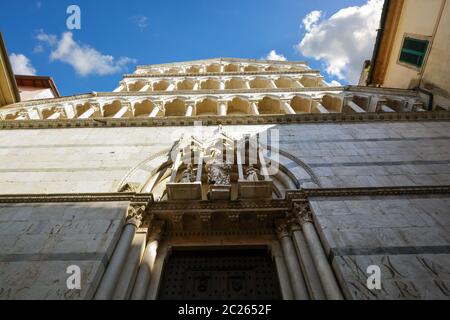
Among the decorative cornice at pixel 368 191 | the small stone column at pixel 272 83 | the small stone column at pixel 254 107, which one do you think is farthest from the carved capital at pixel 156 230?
the small stone column at pixel 272 83

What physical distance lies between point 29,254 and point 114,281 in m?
1.36

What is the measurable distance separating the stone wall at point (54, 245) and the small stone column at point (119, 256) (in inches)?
3.2

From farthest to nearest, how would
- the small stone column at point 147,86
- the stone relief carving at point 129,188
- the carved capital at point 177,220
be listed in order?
the small stone column at point 147,86, the stone relief carving at point 129,188, the carved capital at point 177,220

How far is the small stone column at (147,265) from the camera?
168 inches

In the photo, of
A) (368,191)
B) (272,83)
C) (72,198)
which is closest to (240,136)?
(368,191)

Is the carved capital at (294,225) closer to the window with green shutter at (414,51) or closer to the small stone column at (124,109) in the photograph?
the small stone column at (124,109)

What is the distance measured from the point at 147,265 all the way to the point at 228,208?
164cm

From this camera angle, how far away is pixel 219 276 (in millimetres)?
4879

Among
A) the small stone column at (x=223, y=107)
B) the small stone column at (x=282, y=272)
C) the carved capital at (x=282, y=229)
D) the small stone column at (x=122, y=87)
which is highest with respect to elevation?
the small stone column at (x=122, y=87)

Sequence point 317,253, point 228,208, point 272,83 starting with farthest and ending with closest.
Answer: point 272,83 < point 228,208 < point 317,253

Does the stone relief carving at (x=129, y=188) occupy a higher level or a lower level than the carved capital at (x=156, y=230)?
higher

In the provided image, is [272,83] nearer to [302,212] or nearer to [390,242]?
[302,212]

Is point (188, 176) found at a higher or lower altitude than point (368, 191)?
lower

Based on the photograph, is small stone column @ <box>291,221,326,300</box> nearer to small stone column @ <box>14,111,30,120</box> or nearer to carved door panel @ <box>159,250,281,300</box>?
carved door panel @ <box>159,250,281,300</box>
